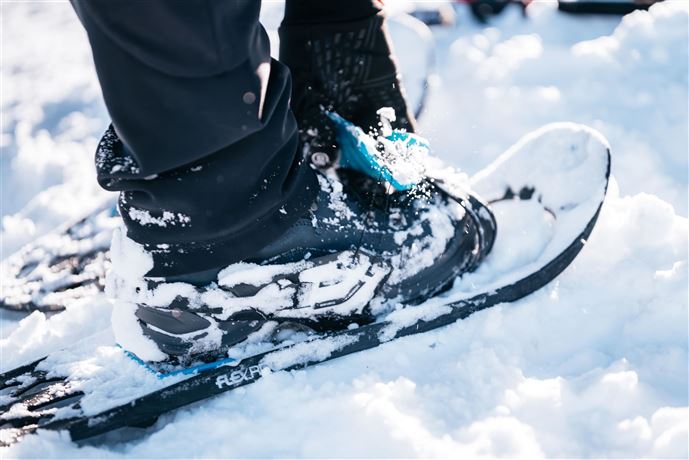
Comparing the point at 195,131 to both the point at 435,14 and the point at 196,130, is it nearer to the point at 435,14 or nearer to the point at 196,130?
the point at 196,130

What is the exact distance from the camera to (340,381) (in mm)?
1198

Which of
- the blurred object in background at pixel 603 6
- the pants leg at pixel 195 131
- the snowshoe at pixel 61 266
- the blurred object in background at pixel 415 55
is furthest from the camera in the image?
the blurred object in background at pixel 603 6

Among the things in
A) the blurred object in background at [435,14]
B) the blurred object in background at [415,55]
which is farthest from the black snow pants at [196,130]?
the blurred object in background at [435,14]

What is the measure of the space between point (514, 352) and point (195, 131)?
0.78 m

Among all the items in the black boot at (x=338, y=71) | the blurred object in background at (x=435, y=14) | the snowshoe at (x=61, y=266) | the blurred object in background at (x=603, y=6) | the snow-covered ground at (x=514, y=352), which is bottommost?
the snow-covered ground at (x=514, y=352)

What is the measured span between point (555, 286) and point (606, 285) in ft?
0.36

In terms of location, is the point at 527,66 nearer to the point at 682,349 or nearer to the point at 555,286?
the point at 555,286

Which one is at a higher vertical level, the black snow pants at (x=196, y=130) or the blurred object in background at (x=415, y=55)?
the black snow pants at (x=196, y=130)

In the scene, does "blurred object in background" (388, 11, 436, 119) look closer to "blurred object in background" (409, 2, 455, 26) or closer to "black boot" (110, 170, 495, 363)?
"blurred object in background" (409, 2, 455, 26)

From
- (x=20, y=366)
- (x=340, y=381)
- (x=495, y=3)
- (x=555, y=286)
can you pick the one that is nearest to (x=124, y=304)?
(x=20, y=366)

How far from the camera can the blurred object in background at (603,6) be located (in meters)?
2.70

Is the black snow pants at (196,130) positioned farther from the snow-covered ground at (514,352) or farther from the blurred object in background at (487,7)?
the blurred object in background at (487,7)

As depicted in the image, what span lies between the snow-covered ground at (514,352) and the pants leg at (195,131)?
34 centimetres

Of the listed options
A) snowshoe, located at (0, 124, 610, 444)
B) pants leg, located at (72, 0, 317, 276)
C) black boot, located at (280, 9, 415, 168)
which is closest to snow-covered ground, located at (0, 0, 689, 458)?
snowshoe, located at (0, 124, 610, 444)
